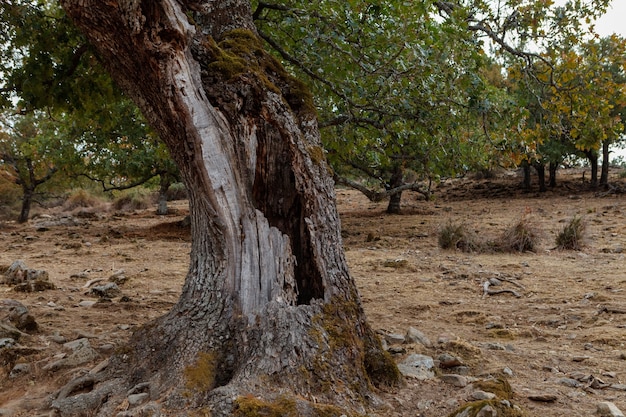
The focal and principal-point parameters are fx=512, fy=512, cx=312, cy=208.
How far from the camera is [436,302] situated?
5984 mm

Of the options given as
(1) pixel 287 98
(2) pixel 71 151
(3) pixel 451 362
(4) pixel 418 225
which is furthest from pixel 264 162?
(2) pixel 71 151

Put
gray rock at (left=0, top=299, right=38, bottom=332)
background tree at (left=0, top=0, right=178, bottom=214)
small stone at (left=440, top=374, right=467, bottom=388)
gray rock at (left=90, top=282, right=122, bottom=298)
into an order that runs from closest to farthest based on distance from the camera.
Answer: small stone at (left=440, top=374, right=467, bottom=388) → gray rock at (left=0, top=299, right=38, bottom=332) → background tree at (left=0, top=0, right=178, bottom=214) → gray rock at (left=90, top=282, right=122, bottom=298)

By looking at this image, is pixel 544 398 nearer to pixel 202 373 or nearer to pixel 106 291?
pixel 202 373

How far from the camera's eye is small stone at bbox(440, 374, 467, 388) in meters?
3.22

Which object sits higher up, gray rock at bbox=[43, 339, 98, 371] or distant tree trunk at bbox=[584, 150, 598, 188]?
distant tree trunk at bbox=[584, 150, 598, 188]

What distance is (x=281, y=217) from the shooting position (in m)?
3.33

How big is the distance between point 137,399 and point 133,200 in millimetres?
20407

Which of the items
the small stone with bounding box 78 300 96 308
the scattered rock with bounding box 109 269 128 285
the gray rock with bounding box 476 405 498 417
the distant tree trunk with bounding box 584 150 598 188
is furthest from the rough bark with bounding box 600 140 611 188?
the gray rock with bounding box 476 405 498 417

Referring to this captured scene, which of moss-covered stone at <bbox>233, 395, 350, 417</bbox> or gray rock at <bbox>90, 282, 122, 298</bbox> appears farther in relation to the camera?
gray rock at <bbox>90, 282, 122, 298</bbox>

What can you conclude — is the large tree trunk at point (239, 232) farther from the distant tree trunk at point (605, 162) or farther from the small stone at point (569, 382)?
the distant tree trunk at point (605, 162)

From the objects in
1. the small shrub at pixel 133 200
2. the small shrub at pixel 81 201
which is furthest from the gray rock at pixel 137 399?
the small shrub at pixel 81 201

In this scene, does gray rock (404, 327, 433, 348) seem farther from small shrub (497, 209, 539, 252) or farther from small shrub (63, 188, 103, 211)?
small shrub (63, 188, 103, 211)

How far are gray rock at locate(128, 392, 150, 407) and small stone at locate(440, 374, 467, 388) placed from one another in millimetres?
1840

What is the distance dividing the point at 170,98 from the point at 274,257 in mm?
1148
